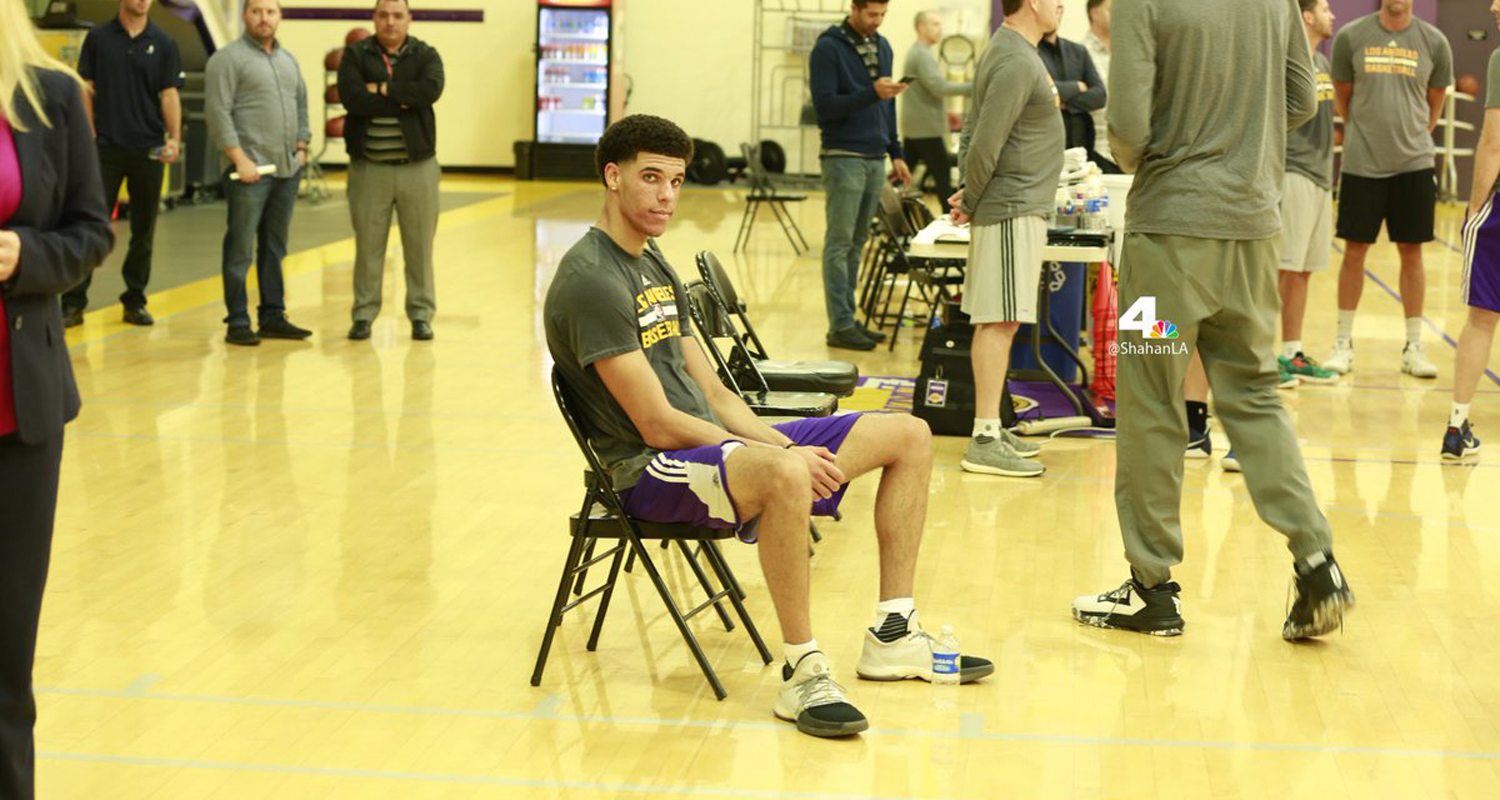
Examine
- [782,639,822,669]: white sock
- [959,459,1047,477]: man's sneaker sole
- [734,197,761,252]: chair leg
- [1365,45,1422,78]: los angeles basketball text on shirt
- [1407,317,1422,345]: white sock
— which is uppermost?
[1365,45,1422,78]: los angeles basketball text on shirt

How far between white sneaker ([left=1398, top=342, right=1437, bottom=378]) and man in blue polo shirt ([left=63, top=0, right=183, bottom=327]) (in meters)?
6.43

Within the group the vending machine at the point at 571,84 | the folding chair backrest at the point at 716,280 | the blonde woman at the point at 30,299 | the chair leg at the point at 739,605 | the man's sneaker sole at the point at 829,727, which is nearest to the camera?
the blonde woman at the point at 30,299

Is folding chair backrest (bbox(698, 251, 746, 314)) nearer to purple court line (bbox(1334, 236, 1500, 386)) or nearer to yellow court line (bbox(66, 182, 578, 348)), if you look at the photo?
purple court line (bbox(1334, 236, 1500, 386))

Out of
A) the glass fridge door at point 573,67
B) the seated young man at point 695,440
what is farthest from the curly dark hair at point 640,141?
the glass fridge door at point 573,67

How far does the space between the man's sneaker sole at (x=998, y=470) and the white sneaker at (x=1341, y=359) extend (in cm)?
270

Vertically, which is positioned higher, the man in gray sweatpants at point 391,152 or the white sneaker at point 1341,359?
the man in gray sweatpants at point 391,152

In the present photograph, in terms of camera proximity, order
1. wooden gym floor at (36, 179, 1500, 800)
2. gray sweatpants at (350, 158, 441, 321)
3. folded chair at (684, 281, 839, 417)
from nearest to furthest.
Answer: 1. wooden gym floor at (36, 179, 1500, 800)
2. folded chair at (684, 281, 839, 417)
3. gray sweatpants at (350, 158, 441, 321)

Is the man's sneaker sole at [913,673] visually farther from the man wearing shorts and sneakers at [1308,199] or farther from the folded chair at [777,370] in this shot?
the man wearing shorts and sneakers at [1308,199]

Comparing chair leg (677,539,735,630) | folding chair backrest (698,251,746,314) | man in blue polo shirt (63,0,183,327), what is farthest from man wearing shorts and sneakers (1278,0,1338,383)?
man in blue polo shirt (63,0,183,327)

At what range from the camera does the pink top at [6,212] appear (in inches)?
102

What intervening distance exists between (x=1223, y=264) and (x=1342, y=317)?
177 inches

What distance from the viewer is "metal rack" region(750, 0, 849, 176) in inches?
760

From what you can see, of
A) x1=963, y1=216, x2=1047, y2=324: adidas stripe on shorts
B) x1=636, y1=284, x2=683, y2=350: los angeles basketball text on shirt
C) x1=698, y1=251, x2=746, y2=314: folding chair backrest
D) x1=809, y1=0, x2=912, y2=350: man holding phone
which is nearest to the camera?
x1=636, y1=284, x2=683, y2=350: los angeles basketball text on shirt

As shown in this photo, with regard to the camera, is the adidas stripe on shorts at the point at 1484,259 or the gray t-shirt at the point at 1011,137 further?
the adidas stripe on shorts at the point at 1484,259
